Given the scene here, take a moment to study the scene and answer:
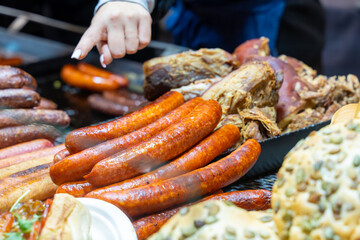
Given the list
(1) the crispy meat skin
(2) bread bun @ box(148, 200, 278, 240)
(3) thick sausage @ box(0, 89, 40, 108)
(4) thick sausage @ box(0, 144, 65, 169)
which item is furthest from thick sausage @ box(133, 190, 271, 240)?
(3) thick sausage @ box(0, 89, 40, 108)

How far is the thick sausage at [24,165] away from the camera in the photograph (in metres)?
2.55

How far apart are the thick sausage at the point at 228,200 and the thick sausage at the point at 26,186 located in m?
0.72

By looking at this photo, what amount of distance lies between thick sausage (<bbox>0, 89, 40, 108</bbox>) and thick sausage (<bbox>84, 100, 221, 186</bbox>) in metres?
1.55

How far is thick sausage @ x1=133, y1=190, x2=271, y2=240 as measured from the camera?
203 cm

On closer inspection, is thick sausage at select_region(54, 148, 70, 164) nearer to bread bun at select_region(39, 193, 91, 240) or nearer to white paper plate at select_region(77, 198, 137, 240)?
white paper plate at select_region(77, 198, 137, 240)

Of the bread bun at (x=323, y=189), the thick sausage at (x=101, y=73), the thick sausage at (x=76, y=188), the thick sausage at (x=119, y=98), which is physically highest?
the bread bun at (x=323, y=189)

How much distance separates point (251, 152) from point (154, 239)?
113 centimetres

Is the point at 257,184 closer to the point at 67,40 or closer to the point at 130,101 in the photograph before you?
the point at 130,101

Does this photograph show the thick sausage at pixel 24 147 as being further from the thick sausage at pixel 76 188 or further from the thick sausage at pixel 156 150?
the thick sausage at pixel 156 150

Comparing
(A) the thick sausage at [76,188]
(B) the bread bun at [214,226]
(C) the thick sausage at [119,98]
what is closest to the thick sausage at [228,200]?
(A) the thick sausage at [76,188]

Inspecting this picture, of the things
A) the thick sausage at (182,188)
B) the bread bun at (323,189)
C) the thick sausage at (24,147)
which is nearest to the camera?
the bread bun at (323,189)

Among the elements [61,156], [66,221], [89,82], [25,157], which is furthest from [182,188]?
[89,82]

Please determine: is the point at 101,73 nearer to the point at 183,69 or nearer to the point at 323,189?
the point at 183,69

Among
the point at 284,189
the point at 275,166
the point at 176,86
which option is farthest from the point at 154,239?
the point at 176,86
